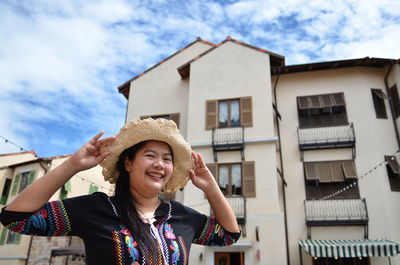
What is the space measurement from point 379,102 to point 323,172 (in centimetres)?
384

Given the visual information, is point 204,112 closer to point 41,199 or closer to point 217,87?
point 217,87

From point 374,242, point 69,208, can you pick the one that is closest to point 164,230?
point 69,208

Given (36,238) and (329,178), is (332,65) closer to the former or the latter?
(329,178)

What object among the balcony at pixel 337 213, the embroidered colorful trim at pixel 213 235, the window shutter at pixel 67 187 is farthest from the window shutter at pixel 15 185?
the embroidered colorful trim at pixel 213 235

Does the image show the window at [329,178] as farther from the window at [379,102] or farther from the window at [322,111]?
the window at [379,102]

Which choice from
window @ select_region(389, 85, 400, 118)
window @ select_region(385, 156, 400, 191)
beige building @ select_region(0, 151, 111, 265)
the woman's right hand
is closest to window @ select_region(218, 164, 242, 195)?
window @ select_region(385, 156, 400, 191)

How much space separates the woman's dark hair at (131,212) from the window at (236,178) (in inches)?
404

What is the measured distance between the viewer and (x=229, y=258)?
1145 centimetres

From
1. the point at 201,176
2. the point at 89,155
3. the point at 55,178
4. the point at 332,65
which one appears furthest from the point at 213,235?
the point at 332,65

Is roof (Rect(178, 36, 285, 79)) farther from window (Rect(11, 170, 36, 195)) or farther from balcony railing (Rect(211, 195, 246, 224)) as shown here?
window (Rect(11, 170, 36, 195))

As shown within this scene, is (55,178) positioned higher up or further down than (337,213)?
further down

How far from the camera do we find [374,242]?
1050 centimetres

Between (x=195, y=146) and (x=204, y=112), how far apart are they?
1577mm

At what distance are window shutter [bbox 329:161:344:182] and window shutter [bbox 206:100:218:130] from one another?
475 centimetres
